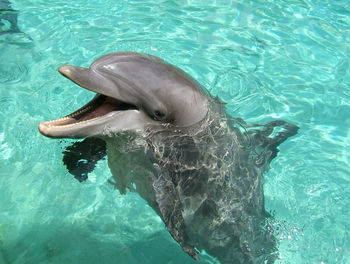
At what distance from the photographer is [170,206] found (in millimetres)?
4379

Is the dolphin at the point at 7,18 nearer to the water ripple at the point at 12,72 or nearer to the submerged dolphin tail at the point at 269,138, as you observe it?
the water ripple at the point at 12,72

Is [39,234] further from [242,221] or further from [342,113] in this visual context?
[342,113]

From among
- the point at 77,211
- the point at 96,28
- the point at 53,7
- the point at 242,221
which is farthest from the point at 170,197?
the point at 53,7

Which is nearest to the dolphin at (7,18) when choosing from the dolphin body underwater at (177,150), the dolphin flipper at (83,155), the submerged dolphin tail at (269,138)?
the dolphin flipper at (83,155)

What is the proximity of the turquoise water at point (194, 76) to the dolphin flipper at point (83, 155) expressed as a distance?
1.73ft

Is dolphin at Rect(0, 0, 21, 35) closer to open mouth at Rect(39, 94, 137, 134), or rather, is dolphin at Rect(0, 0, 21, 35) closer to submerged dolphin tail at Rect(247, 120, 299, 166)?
open mouth at Rect(39, 94, 137, 134)

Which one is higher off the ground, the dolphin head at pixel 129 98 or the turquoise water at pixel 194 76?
the dolphin head at pixel 129 98

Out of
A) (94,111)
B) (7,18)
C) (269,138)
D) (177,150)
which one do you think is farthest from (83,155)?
(7,18)

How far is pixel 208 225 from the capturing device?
4699mm

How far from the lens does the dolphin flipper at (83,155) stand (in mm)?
4824

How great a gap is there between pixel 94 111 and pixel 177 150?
3.60 feet

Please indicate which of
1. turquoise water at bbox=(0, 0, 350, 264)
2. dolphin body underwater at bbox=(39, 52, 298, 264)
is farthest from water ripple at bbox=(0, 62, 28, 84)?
dolphin body underwater at bbox=(39, 52, 298, 264)

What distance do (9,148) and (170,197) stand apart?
9.85 feet

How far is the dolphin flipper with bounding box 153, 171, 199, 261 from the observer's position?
4.32 metres
